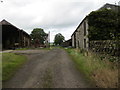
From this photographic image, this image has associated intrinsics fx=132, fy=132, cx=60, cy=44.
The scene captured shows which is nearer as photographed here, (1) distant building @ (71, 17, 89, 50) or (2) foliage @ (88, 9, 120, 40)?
(2) foliage @ (88, 9, 120, 40)

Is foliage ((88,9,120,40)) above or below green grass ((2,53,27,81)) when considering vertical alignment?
above

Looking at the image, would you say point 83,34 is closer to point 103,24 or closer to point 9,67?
point 103,24

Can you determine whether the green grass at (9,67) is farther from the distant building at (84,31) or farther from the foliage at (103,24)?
the foliage at (103,24)

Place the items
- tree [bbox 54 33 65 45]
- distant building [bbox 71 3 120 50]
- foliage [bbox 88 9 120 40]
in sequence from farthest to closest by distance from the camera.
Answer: tree [bbox 54 33 65 45]
distant building [bbox 71 3 120 50]
foliage [bbox 88 9 120 40]

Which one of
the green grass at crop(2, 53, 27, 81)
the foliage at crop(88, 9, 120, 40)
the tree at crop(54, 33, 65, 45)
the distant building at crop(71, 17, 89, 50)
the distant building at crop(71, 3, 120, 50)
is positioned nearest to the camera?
the green grass at crop(2, 53, 27, 81)

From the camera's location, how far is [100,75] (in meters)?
6.34

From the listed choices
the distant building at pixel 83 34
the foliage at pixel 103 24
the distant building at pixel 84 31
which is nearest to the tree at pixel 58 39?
the distant building at pixel 83 34

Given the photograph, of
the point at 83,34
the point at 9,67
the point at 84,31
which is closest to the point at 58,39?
the point at 83,34

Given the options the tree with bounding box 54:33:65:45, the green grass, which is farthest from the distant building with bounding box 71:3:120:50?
the tree with bounding box 54:33:65:45

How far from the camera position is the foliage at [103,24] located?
A: 18531 mm

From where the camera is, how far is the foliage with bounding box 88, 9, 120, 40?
18.5 metres

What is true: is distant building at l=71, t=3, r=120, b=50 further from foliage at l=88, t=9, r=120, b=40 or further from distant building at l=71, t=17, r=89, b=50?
foliage at l=88, t=9, r=120, b=40

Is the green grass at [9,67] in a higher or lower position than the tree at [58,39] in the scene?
lower

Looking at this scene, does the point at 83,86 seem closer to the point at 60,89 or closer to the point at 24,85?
the point at 60,89
